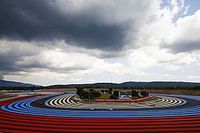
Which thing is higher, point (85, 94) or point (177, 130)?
point (85, 94)

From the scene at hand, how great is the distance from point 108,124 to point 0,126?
8.39m

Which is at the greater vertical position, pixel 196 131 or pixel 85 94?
pixel 85 94

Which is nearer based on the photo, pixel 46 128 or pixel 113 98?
pixel 46 128

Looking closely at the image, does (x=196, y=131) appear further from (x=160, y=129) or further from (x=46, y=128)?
(x=46, y=128)

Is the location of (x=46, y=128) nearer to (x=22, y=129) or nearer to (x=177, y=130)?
(x=22, y=129)

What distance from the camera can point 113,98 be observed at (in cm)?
4619

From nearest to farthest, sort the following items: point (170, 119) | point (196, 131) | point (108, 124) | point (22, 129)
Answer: point (196, 131) < point (22, 129) < point (108, 124) < point (170, 119)

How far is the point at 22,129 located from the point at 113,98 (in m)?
27.4

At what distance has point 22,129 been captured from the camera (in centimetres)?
1994

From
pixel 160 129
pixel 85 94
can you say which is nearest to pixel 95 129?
pixel 160 129

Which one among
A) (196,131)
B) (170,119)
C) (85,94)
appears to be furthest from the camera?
(85,94)

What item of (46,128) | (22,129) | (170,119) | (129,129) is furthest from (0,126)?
(170,119)

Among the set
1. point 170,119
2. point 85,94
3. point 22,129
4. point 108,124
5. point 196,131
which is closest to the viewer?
point 196,131

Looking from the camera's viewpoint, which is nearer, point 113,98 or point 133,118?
point 133,118
